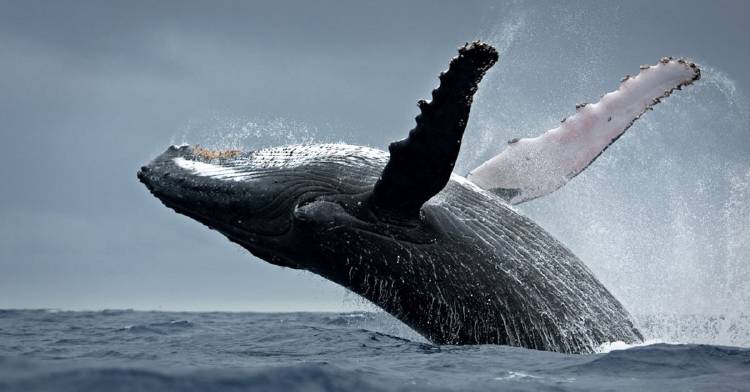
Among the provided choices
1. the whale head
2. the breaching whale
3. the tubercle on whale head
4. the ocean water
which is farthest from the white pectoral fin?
the tubercle on whale head

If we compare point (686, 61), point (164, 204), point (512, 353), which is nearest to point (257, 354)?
point (164, 204)

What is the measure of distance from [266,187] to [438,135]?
6.58 feet

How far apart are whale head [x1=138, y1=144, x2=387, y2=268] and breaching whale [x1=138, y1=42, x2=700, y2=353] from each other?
11 mm

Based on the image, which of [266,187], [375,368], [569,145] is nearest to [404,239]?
[375,368]

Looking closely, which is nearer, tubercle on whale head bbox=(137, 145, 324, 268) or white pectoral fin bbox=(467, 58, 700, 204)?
tubercle on whale head bbox=(137, 145, 324, 268)

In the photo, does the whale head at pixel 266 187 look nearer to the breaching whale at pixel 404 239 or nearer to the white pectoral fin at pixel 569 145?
the breaching whale at pixel 404 239

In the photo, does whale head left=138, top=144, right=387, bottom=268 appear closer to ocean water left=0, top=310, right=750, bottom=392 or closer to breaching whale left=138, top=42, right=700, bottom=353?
breaching whale left=138, top=42, right=700, bottom=353

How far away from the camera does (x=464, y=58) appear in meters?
5.28

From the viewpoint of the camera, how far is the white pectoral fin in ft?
26.4

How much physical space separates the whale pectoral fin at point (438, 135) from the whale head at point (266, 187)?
2.56ft

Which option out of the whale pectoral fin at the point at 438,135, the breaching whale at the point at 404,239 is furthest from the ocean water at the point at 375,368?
the whale pectoral fin at the point at 438,135

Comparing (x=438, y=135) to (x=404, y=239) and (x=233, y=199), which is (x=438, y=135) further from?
(x=233, y=199)

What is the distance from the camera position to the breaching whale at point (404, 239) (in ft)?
21.2

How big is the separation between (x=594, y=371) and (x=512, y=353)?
2.54 feet
